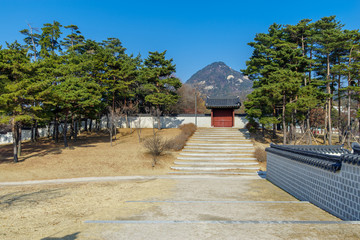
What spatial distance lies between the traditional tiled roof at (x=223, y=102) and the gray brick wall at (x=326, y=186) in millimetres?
20443

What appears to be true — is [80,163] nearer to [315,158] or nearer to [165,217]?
[165,217]

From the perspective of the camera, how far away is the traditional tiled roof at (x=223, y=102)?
29.4 metres

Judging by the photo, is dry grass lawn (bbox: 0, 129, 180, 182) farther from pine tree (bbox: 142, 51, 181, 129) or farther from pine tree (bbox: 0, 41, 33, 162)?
pine tree (bbox: 142, 51, 181, 129)

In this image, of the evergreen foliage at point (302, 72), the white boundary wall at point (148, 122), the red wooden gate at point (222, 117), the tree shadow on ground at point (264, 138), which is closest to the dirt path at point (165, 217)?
the evergreen foliage at point (302, 72)

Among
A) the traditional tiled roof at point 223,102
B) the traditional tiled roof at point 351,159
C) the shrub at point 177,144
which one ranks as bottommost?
the shrub at point 177,144

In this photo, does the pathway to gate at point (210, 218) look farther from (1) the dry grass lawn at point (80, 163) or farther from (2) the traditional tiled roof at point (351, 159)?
(1) the dry grass lawn at point (80, 163)

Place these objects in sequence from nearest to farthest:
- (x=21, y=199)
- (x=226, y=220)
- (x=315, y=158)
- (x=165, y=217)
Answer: (x=226, y=220)
(x=165, y=217)
(x=315, y=158)
(x=21, y=199)

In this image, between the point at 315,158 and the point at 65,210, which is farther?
the point at 315,158

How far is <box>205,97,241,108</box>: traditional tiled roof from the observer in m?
29.4

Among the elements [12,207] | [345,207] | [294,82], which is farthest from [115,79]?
[345,207]

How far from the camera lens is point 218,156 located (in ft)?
56.7

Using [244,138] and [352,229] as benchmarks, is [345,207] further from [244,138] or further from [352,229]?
[244,138]

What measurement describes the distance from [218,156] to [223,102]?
47.1ft

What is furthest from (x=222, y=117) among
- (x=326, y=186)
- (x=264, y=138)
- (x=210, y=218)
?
(x=210, y=218)
